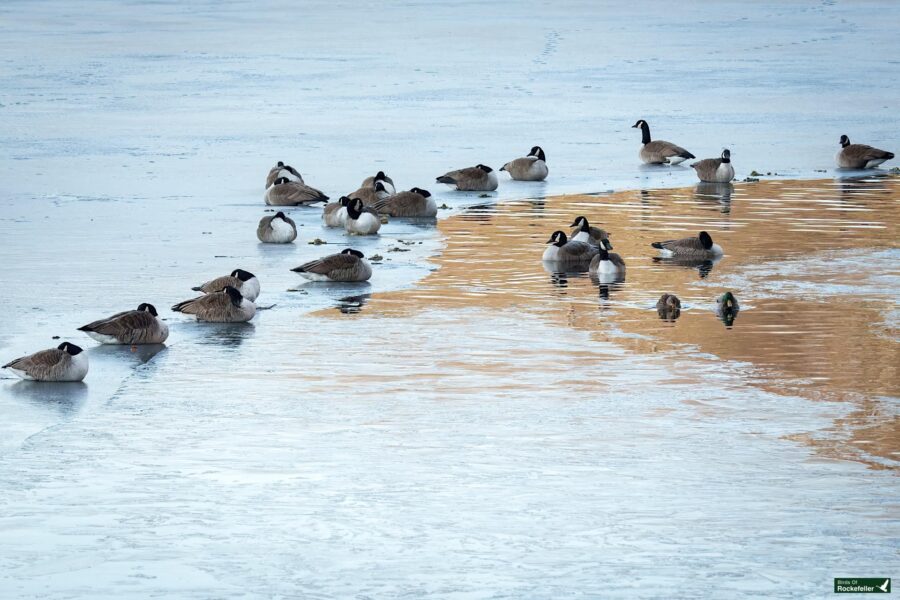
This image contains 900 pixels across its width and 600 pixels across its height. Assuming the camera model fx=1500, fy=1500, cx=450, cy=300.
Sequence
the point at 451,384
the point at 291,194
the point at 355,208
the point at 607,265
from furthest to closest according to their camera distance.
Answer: the point at 291,194 < the point at 355,208 < the point at 607,265 < the point at 451,384

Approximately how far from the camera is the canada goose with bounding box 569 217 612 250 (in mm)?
17438

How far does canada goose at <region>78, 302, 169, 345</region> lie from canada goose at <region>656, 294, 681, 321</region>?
4.61m

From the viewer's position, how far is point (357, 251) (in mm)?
15695

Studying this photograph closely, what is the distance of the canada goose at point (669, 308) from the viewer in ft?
46.0

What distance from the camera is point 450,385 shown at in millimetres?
11508

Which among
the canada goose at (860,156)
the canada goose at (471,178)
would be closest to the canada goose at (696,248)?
the canada goose at (471,178)

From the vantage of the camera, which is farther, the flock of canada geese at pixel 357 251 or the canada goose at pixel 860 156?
the canada goose at pixel 860 156

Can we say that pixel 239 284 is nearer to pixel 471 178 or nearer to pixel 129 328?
pixel 129 328

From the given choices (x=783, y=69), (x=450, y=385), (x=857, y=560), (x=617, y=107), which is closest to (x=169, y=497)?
(x=450, y=385)

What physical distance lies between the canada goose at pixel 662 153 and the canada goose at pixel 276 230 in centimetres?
1002

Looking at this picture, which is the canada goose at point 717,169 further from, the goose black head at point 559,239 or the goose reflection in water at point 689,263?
the goose black head at point 559,239

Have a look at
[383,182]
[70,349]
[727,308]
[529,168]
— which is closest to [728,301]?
[727,308]

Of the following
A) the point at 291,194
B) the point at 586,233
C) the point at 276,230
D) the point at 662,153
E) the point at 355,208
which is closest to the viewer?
the point at 586,233

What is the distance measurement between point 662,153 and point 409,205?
739 cm
